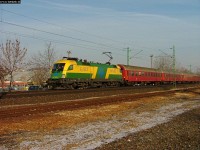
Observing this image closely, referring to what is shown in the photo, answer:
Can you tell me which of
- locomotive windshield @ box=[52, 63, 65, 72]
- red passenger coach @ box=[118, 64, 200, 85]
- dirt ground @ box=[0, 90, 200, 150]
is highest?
locomotive windshield @ box=[52, 63, 65, 72]

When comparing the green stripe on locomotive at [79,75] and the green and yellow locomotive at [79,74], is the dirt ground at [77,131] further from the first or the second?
the green stripe on locomotive at [79,75]

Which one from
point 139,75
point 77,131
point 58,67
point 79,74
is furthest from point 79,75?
point 77,131

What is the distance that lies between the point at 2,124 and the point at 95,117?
4.09 meters

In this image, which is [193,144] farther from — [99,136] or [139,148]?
[99,136]

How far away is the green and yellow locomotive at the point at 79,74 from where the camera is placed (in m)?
34.8

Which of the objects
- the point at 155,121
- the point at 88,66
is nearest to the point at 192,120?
the point at 155,121

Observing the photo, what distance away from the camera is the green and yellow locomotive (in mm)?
34844

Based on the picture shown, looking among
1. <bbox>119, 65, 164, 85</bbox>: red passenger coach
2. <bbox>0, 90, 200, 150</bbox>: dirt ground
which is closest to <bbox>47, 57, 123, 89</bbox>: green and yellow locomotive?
<bbox>119, 65, 164, 85</bbox>: red passenger coach

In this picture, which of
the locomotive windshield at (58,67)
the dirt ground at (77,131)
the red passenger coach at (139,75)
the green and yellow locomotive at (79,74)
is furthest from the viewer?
the red passenger coach at (139,75)

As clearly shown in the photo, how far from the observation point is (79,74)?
3675cm

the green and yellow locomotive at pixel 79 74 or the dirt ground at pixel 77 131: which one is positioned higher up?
the green and yellow locomotive at pixel 79 74

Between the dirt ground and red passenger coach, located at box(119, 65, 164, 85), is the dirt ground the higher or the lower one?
the lower one

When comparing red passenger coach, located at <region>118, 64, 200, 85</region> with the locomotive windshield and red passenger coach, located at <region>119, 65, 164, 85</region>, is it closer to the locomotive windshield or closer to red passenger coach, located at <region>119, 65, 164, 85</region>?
red passenger coach, located at <region>119, 65, 164, 85</region>

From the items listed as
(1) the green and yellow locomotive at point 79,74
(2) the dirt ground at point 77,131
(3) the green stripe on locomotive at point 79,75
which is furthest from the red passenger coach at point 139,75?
(2) the dirt ground at point 77,131
